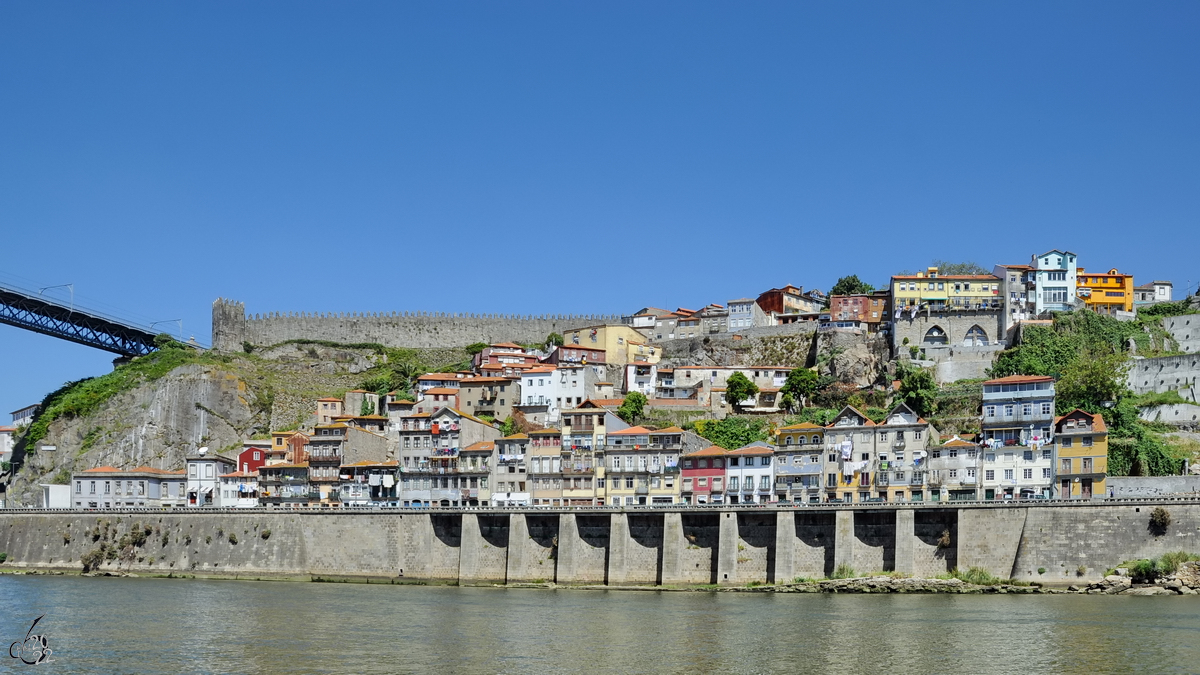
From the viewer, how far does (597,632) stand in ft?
157

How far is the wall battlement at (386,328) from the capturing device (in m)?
110

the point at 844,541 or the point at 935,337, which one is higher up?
the point at 935,337

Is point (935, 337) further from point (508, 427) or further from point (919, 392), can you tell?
point (508, 427)

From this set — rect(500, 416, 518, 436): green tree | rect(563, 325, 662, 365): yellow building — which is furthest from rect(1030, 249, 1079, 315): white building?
rect(500, 416, 518, 436): green tree

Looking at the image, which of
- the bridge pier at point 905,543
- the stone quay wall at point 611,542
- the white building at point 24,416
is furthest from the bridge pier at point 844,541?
the white building at point 24,416

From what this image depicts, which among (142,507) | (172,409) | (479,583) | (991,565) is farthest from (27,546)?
(991,565)

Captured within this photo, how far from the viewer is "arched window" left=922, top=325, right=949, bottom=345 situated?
9256 centimetres

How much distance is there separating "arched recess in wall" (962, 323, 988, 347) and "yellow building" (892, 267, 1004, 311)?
325 centimetres

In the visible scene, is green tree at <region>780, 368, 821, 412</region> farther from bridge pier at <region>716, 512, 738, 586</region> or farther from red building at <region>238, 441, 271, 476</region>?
red building at <region>238, 441, 271, 476</region>

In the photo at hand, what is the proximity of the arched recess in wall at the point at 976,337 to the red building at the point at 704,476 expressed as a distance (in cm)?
2667

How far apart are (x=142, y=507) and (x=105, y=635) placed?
1212 inches

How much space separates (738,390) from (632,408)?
8201 millimetres

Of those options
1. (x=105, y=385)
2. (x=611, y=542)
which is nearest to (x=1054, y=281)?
(x=611, y=542)

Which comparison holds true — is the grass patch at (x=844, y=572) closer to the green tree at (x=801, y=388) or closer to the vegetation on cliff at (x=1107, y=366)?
the vegetation on cliff at (x=1107, y=366)
